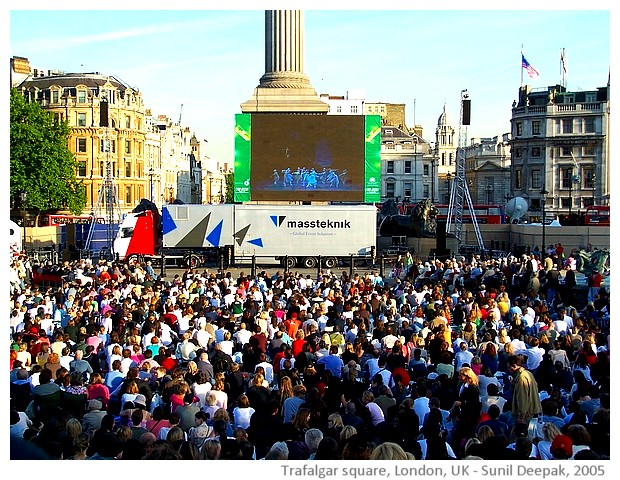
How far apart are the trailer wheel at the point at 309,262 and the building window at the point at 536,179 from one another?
49.2 meters

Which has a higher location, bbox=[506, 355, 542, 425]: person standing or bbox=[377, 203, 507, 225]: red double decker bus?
bbox=[377, 203, 507, 225]: red double decker bus

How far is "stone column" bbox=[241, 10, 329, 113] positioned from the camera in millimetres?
52250

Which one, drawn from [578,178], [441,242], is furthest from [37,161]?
[578,178]

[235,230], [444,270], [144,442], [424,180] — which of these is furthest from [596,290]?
[424,180]

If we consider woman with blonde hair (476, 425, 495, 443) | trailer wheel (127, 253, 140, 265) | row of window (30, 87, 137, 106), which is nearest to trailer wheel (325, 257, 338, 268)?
trailer wheel (127, 253, 140, 265)

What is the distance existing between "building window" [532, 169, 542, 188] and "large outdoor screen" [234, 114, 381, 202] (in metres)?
44.7

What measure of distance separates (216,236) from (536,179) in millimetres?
52295

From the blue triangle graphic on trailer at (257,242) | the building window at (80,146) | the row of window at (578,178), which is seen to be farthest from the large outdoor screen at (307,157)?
the building window at (80,146)

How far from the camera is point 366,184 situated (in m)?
45.0

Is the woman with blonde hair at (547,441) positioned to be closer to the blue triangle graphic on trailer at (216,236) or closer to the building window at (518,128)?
the blue triangle graphic on trailer at (216,236)

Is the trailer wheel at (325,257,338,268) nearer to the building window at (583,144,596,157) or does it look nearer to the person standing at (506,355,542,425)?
the person standing at (506,355,542,425)

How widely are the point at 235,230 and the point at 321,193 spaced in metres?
5.71

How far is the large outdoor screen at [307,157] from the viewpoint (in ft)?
146

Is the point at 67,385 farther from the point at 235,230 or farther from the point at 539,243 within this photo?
the point at 539,243
